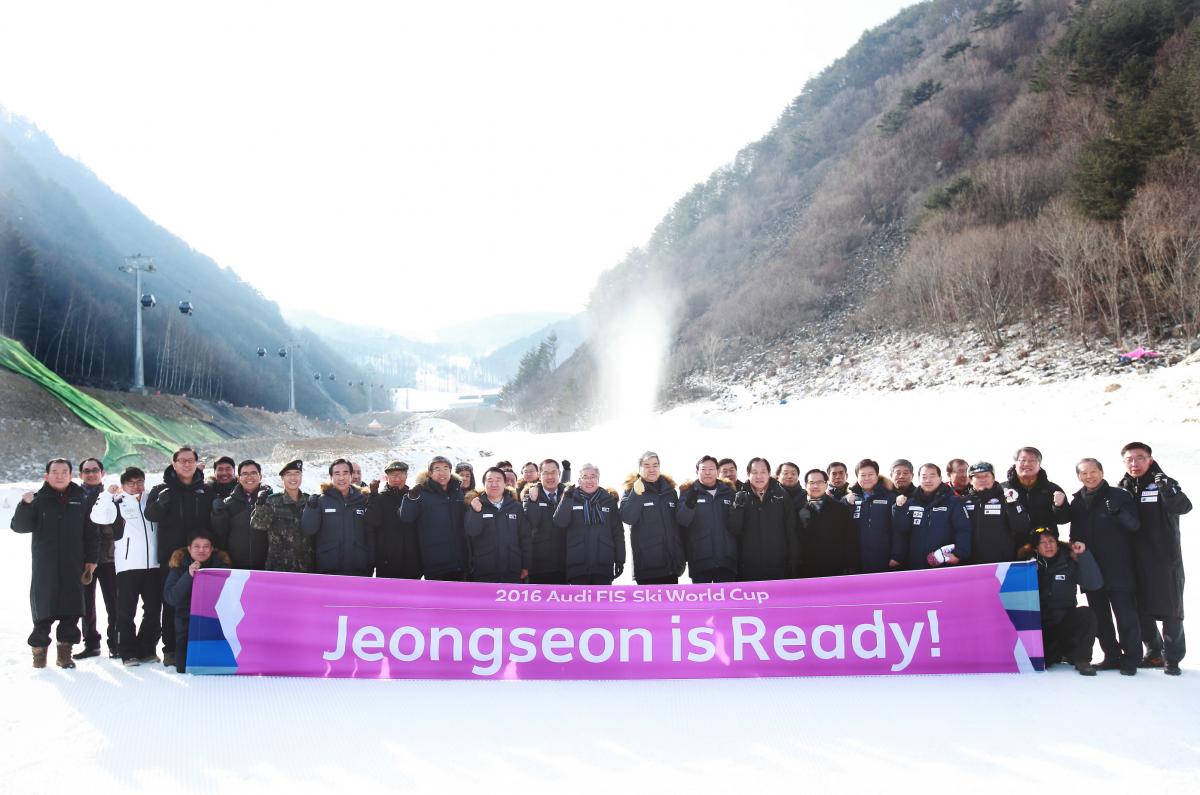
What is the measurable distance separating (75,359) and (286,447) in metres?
35.7

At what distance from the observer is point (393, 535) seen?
6125 mm

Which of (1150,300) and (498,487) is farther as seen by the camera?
(1150,300)

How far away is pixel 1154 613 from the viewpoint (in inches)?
199

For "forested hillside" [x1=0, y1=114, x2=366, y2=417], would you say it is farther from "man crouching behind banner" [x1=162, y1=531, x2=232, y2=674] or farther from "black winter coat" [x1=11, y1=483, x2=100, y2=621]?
"man crouching behind banner" [x1=162, y1=531, x2=232, y2=674]

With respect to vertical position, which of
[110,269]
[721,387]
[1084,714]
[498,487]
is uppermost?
[110,269]

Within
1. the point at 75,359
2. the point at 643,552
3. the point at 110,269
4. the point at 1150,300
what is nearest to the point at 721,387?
the point at 1150,300

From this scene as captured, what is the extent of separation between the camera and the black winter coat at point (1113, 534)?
5.14 meters

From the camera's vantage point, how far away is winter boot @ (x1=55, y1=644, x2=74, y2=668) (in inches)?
211

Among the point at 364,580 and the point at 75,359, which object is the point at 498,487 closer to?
the point at 364,580

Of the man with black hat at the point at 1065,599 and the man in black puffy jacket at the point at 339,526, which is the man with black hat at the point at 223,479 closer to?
the man in black puffy jacket at the point at 339,526

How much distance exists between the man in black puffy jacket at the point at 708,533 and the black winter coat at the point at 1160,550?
123 inches

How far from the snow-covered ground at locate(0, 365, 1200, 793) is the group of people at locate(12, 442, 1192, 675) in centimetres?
47

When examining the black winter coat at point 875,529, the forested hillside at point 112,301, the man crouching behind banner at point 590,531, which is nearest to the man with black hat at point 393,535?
the man crouching behind banner at point 590,531

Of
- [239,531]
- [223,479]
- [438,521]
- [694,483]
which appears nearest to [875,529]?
[694,483]
